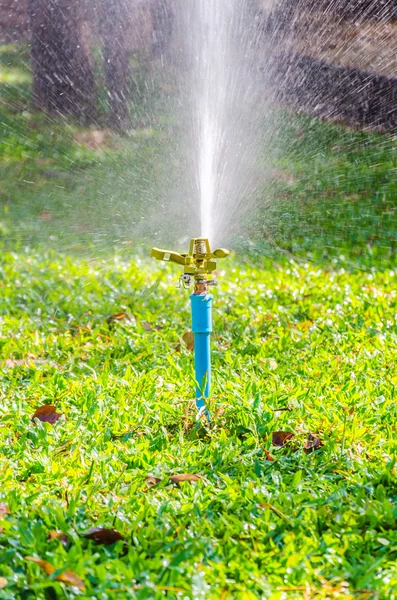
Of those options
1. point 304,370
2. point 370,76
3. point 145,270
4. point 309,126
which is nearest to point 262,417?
point 304,370

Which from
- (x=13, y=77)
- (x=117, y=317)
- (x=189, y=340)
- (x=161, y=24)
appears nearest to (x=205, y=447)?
(x=189, y=340)

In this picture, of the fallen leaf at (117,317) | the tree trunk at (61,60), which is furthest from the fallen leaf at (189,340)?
the tree trunk at (61,60)

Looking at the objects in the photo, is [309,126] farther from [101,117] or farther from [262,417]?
[262,417]

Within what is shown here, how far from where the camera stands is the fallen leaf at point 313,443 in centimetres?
270

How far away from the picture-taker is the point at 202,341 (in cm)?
280

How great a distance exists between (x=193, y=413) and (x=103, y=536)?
76 centimetres

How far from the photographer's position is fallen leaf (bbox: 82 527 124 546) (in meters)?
2.19

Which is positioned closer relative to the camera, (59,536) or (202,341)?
(59,536)

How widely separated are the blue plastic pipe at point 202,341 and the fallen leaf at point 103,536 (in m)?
0.72

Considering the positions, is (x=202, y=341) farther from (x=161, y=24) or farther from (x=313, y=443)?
(x=161, y=24)

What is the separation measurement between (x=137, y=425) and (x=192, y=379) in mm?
284

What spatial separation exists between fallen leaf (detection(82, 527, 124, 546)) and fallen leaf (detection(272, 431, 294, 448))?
0.70 meters

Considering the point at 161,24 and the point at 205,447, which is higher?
the point at 161,24

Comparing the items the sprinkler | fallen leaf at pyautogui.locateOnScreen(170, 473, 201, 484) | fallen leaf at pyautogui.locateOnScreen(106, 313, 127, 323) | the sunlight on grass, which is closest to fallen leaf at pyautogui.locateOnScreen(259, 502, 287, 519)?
fallen leaf at pyautogui.locateOnScreen(170, 473, 201, 484)
